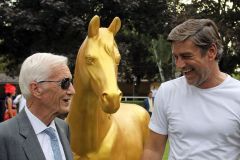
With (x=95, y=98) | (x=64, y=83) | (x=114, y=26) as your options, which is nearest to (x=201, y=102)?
(x=64, y=83)

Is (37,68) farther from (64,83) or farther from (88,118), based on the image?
(88,118)

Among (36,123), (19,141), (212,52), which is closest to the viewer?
(19,141)

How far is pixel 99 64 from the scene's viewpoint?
421 centimetres

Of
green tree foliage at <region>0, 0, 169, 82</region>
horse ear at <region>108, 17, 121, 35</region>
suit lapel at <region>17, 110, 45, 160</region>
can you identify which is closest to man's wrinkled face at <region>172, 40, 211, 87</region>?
suit lapel at <region>17, 110, 45, 160</region>

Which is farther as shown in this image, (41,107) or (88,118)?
(88,118)

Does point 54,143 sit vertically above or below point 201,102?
below

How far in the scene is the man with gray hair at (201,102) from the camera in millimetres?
2639

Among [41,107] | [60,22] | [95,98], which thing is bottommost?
[60,22]

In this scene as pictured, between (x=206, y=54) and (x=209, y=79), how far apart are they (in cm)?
16

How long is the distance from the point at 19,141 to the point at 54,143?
25 centimetres

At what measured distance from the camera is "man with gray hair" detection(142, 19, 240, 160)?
264 centimetres

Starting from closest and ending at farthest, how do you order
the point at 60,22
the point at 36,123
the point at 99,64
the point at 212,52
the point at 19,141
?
1. the point at 19,141
2. the point at 36,123
3. the point at 212,52
4. the point at 99,64
5. the point at 60,22

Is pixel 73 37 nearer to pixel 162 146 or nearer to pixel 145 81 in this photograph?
pixel 162 146

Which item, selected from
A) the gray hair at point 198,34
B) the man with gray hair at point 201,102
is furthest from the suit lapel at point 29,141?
the gray hair at point 198,34
